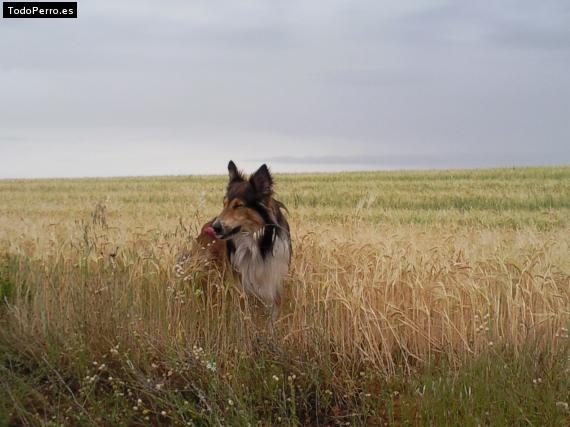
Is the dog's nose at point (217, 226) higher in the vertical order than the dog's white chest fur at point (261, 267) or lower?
higher

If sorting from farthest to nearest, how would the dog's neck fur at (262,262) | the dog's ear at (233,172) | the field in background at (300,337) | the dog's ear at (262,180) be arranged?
the dog's ear at (233,172) → the dog's neck fur at (262,262) → the dog's ear at (262,180) → the field in background at (300,337)

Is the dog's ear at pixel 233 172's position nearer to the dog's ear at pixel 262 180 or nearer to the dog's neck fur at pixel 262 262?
the dog's ear at pixel 262 180

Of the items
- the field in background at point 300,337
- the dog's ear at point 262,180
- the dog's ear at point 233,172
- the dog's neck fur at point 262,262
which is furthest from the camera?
the dog's ear at point 233,172

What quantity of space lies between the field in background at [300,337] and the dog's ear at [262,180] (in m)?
0.80

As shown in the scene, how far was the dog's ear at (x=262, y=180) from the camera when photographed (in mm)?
5352

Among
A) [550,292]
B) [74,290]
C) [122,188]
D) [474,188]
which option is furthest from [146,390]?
[122,188]

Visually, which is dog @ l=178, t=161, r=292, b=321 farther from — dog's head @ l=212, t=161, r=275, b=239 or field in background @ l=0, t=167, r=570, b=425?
field in background @ l=0, t=167, r=570, b=425

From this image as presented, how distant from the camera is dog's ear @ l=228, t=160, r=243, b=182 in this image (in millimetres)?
5672

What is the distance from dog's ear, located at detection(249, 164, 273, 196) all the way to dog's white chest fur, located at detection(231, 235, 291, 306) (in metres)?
0.42

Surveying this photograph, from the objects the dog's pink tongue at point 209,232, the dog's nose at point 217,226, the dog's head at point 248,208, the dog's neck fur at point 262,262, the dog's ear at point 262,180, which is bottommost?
the dog's neck fur at point 262,262

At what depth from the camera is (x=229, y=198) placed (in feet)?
18.1

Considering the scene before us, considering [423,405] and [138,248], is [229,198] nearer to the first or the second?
[138,248]

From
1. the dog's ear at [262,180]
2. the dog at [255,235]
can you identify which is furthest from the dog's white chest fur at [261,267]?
the dog's ear at [262,180]

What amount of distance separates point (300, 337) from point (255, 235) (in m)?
1.10
